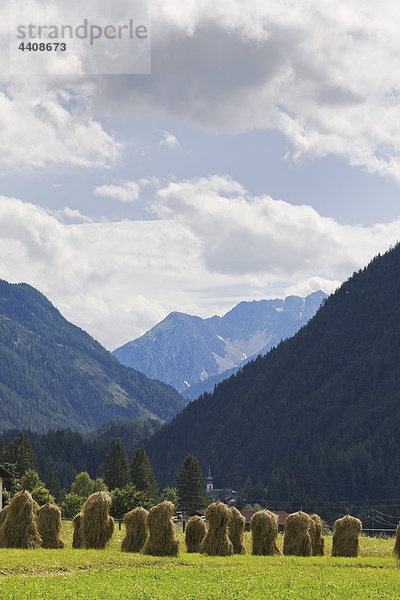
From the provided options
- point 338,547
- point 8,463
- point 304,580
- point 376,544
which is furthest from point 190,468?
point 304,580

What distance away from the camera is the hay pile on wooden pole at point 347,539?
142 feet

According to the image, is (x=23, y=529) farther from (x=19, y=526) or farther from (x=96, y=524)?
(x=96, y=524)

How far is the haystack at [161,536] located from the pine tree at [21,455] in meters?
93.8

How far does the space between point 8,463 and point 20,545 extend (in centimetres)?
9030

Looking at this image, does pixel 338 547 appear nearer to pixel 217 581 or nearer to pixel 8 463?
pixel 217 581

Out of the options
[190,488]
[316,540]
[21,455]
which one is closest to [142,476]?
[190,488]

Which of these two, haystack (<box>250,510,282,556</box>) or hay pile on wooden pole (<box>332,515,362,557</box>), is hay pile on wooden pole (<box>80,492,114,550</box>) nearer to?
haystack (<box>250,510,282,556</box>)

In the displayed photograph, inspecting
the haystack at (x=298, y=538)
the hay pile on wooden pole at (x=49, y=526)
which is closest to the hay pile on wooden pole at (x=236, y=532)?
the haystack at (x=298, y=538)

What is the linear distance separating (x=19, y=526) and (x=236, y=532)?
14.5 meters

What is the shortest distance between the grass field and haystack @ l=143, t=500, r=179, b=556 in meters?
1.01

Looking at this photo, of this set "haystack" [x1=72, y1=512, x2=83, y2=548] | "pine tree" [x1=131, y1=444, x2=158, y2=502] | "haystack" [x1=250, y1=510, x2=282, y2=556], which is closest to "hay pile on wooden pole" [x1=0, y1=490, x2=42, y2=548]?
"haystack" [x1=72, y1=512, x2=83, y2=548]

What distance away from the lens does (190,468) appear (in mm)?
139000

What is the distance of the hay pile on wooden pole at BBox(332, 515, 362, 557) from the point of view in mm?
43375

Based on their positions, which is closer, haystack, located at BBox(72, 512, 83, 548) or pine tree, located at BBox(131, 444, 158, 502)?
haystack, located at BBox(72, 512, 83, 548)
